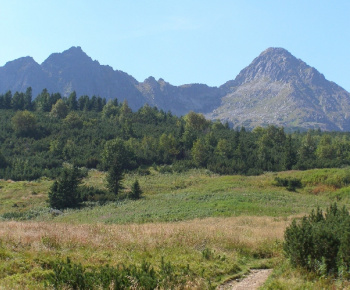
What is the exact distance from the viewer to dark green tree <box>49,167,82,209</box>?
3950cm

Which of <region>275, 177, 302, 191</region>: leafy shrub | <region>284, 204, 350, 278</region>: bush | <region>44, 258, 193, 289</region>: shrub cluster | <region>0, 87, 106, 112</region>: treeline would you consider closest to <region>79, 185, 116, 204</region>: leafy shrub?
<region>275, 177, 302, 191</region>: leafy shrub

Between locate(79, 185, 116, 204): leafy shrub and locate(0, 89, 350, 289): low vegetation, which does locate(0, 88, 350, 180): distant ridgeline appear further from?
locate(79, 185, 116, 204): leafy shrub

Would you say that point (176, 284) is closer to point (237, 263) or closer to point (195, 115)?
point (237, 263)

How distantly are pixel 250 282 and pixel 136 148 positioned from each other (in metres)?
75.2

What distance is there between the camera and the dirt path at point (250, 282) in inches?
304

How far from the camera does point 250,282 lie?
8.16 meters

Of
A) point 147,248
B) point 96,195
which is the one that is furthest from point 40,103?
point 147,248

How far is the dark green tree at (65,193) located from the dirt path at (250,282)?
3420cm

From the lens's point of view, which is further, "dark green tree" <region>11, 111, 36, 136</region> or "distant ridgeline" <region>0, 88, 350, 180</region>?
"dark green tree" <region>11, 111, 36, 136</region>

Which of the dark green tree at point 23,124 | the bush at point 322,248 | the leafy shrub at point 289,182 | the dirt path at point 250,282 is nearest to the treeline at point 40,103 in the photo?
the dark green tree at point 23,124

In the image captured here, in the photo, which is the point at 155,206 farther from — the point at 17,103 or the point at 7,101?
the point at 7,101

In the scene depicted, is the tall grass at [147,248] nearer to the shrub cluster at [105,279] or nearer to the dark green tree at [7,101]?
the shrub cluster at [105,279]

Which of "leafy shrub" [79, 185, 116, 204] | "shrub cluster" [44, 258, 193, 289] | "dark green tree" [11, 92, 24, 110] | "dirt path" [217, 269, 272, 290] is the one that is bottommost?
"leafy shrub" [79, 185, 116, 204]

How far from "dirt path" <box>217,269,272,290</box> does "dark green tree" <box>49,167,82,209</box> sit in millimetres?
34204
